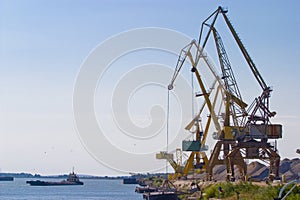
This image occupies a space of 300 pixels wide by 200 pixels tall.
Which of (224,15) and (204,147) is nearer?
(224,15)

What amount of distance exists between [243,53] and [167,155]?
34.1 m

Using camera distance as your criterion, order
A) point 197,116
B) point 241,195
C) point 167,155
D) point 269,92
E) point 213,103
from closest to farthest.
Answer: point 241,195, point 269,92, point 213,103, point 197,116, point 167,155

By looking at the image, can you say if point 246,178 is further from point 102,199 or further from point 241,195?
point 102,199

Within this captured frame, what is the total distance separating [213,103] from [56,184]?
99287 mm

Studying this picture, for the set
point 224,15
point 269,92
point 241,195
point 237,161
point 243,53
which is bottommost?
point 241,195

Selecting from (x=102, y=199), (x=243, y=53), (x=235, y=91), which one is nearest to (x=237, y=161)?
(x=235, y=91)

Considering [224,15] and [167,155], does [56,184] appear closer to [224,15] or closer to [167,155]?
[167,155]

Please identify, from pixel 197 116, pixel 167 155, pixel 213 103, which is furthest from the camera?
pixel 167 155

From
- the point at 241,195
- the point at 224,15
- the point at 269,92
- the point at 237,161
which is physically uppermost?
the point at 224,15

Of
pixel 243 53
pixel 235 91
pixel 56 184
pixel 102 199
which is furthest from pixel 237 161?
pixel 56 184

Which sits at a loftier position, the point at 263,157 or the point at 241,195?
the point at 263,157

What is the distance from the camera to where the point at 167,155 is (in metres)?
101

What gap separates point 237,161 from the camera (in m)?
72.8

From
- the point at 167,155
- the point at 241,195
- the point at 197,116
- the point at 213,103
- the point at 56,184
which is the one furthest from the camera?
the point at 56,184
